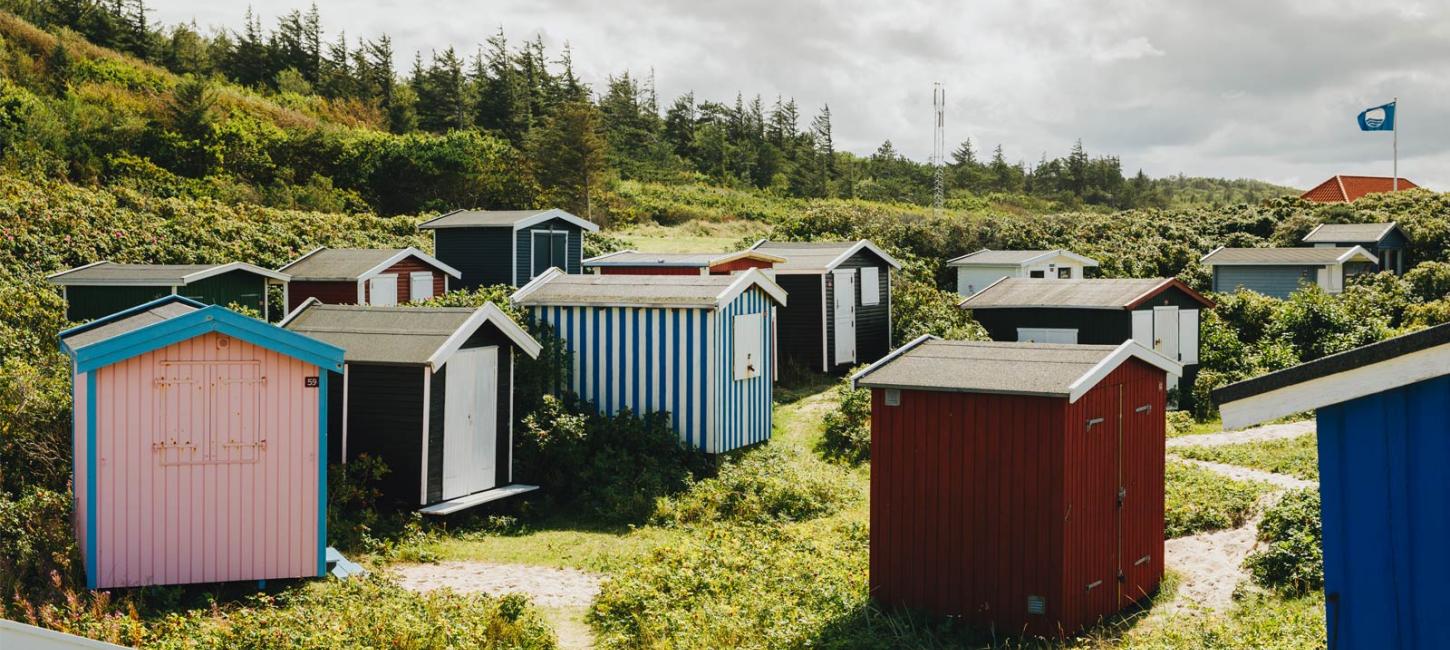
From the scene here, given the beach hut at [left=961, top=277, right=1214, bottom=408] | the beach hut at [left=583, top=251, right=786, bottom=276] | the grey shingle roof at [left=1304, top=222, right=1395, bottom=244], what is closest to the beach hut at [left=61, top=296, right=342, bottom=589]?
the beach hut at [left=583, top=251, right=786, bottom=276]

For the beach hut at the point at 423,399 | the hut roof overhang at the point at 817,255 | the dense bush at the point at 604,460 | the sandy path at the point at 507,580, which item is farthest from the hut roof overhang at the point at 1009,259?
the sandy path at the point at 507,580

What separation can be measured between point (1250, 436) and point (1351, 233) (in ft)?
82.3

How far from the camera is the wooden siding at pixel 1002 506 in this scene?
30.5 ft

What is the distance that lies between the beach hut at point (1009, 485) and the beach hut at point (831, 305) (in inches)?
531

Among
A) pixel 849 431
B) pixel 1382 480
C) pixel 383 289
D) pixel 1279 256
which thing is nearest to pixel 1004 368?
pixel 1382 480

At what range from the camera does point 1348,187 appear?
5797 centimetres

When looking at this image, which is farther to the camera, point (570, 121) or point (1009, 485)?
point (570, 121)

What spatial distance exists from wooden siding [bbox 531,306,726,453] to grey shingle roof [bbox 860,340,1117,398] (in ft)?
19.7

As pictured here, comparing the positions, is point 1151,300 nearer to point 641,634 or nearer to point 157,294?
point 641,634

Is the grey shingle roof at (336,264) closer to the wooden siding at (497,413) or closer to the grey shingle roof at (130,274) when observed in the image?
the grey shingle roof at (130,274)

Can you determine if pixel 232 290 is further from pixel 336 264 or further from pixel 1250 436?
pixel 1250 436

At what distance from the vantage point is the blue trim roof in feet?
31.0

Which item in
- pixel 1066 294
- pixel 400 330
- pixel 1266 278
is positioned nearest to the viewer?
pixel 400 330

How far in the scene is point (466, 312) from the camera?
1394cm
